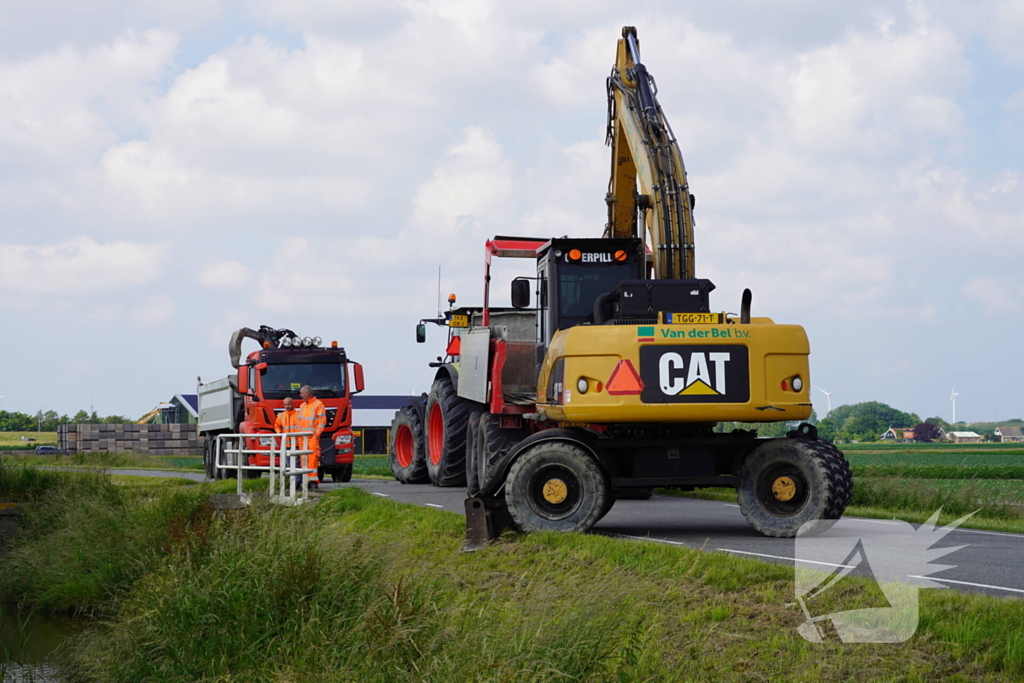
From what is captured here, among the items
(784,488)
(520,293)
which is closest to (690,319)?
(784,488)

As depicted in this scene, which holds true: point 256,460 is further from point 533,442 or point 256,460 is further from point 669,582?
point 669,582

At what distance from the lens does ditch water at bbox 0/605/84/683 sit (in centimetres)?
1255

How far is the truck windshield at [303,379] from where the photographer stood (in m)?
25.0

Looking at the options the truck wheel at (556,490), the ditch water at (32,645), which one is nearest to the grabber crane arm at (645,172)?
the truck wheel at (556,490)

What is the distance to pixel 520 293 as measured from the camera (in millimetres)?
15523

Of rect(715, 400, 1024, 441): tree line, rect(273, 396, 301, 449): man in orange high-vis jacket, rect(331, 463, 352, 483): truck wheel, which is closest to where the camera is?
rect(273, 396, 301, 449): man in orange high-vis jacket

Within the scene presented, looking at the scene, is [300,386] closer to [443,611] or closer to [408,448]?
[408,448]

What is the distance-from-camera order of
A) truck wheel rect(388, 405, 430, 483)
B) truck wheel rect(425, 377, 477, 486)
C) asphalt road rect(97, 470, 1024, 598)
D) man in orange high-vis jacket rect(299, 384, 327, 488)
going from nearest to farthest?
1. asphalt road rect(97, 470, 1024, 598)
2. man in orange high-vis jacket rect(299, 384, 327, 488)
3. truck wheel rect(425, 377, 477, 486)
4. truck wheel rect(388, 405, 430, 483)

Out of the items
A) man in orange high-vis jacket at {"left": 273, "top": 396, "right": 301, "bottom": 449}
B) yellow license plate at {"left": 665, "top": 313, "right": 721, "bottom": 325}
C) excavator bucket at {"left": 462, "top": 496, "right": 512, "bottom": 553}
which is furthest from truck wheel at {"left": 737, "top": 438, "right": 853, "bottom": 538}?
man in orange high-vis jacket at {"left": 273, "top": 396, "right": 301, "bottom": 449}

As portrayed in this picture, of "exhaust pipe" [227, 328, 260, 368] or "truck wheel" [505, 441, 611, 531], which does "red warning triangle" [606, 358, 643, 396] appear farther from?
"exhaust pipe" [227, 328, 260, 368]

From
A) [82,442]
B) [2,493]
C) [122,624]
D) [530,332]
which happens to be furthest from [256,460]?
[82,442]

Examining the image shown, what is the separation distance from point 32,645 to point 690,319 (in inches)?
352

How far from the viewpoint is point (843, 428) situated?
4670 inches

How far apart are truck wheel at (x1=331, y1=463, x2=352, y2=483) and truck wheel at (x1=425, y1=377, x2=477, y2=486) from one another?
383cm
